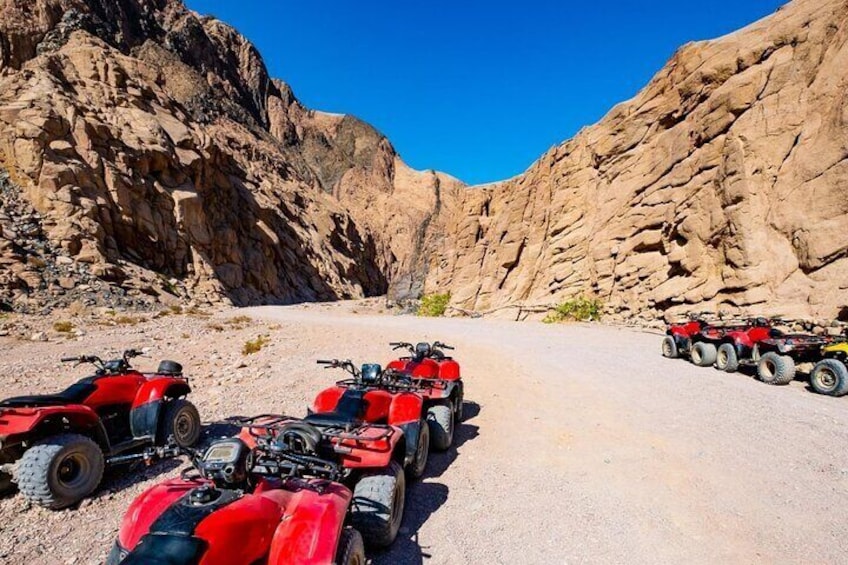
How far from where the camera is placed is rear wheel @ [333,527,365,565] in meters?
2.60

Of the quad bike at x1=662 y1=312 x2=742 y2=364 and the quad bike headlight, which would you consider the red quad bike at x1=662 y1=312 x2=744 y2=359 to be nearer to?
the quad bike at x1=662 y1=312 x2=742 y2=364

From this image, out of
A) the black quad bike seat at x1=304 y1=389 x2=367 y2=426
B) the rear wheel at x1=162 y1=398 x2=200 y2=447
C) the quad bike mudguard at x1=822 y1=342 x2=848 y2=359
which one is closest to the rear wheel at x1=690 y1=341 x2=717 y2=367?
the quad bike mudguard at x1=822 y1=342 x2=848 y2=359

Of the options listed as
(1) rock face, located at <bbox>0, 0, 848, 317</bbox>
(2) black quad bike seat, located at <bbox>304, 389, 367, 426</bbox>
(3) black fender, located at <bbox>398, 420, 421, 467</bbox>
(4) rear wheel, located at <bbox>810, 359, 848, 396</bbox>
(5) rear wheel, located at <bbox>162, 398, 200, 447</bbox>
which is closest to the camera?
(2) black quad bike seat, located at <bbox>304, 389, 367, 426</bbox>

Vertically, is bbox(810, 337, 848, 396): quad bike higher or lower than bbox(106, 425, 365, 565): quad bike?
higher

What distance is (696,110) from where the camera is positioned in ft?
66.5

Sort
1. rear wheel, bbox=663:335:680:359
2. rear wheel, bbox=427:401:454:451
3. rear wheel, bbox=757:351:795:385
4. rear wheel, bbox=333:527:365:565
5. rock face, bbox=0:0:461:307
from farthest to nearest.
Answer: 1. rock face, bbox=0:0:461:307
2. rear wheel, bbox=663:335:680:359
3. rear wheel, bbox=757:351:795:385
4. rear wheel, bbox=427:401:454:451
5. rear wheel, bbox=333:527:365:565

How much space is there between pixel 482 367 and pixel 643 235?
14798 mm

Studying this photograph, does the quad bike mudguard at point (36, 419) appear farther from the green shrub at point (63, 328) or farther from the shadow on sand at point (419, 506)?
the green shrub at point (63, 328)

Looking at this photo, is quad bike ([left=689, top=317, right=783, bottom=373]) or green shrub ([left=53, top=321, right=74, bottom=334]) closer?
quad bike ([left=689, top=317, right=783, bottom=373])

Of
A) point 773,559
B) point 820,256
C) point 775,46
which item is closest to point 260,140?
point 775,46

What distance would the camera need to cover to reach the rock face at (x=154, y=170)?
2559 centimetres

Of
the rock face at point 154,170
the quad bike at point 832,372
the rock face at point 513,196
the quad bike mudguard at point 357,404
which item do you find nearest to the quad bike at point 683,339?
the quad bike at point 832,372

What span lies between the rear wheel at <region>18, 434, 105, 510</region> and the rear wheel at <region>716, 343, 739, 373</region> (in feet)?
38.2

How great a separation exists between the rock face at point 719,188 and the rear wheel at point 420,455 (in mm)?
13009
